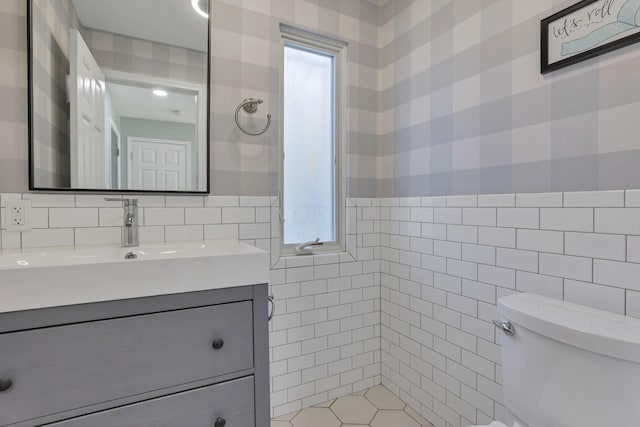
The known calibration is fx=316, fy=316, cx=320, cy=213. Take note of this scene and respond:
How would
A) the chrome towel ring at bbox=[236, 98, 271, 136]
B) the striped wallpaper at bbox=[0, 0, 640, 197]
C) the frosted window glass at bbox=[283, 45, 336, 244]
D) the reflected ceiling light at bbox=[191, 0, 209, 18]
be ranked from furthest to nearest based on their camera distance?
the frosted window glass at bbox=[283, 45, 336, 244] < the chrome towel ring at bbox=[236, 98, 271, 136] < the reflected ceiling light at bbox=[191, 0, 209, 18] < the striped wallpaper at bbox=[0, 0, 640, 197]

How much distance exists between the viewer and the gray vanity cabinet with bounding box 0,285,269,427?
92cm

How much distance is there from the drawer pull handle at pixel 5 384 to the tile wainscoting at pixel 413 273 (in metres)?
0.59

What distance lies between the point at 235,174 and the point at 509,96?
1.35 meters

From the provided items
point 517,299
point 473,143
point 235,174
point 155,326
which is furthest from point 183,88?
point 517,299

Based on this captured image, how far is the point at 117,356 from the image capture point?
1016 millimetres

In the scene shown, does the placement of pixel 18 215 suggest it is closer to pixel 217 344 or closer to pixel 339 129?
pixel 217 344

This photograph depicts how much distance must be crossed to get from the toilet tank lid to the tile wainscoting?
4.4 inches

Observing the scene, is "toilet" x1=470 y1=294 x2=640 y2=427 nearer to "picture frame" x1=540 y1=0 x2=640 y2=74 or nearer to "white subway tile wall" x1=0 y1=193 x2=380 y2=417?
"picture frame" x1=540 y1=0 x2=640 y2=74

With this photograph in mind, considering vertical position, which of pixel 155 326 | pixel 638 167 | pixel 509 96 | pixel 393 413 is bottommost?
pixel 393 413

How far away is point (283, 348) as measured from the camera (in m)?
1.83

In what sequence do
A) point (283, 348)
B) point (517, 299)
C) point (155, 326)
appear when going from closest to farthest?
point (155, 326), point (517, 299), point (283, 348)

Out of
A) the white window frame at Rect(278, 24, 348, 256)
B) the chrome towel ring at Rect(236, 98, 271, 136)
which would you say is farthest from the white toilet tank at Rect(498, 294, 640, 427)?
the chrome towel ring at Rect(236, 98, 271, 136)

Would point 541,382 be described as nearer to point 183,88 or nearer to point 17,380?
point 17,380

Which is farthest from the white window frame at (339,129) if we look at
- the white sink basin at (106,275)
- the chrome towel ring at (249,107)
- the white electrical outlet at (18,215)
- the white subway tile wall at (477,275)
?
the white electrical outlet at (18,215)
